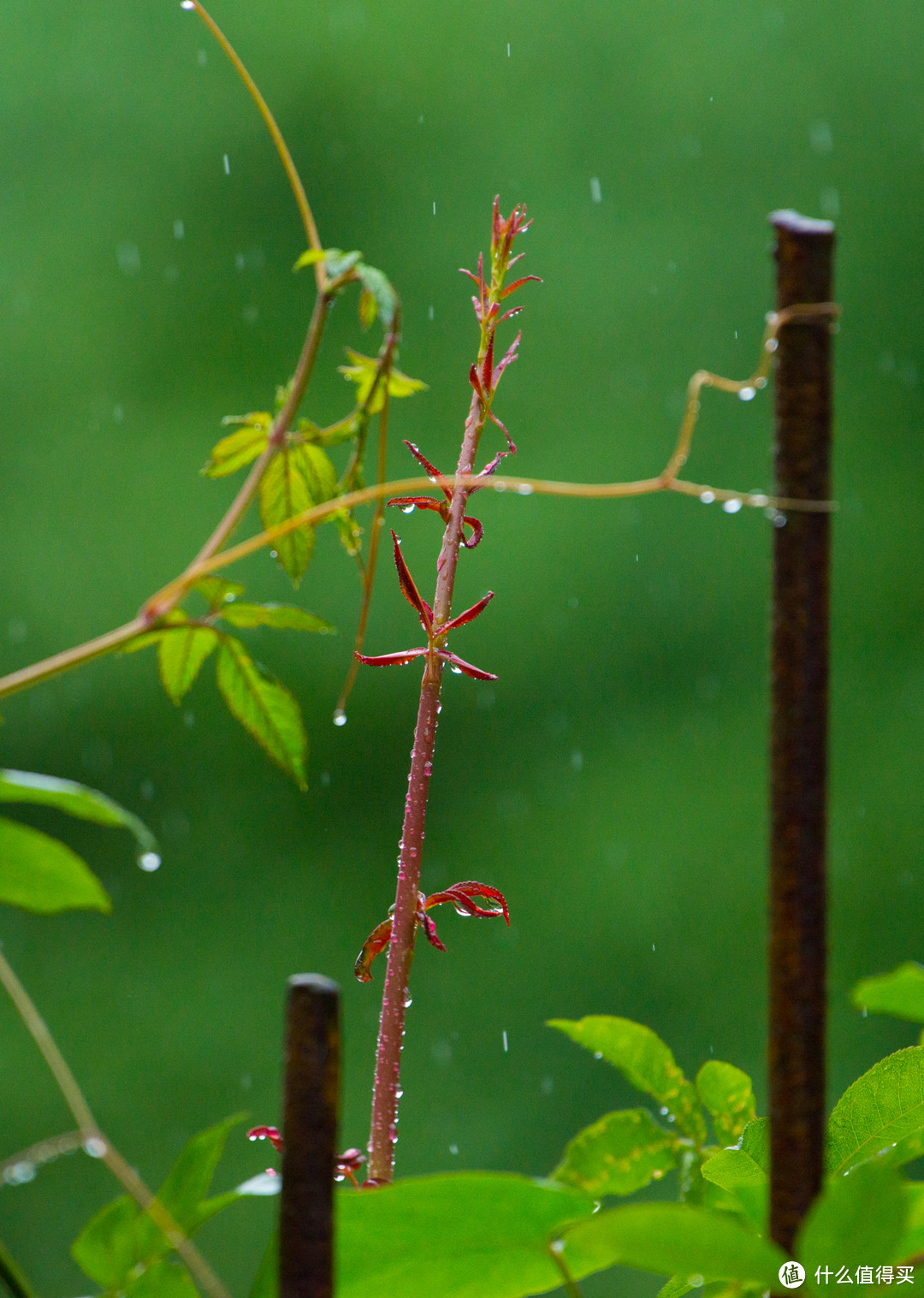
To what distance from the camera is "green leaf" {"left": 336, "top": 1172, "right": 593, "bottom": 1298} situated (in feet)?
0.33

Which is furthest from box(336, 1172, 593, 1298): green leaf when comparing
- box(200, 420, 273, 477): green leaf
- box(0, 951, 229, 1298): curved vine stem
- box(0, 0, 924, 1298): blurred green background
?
box(0, 0, 924, 1298): blurred green background

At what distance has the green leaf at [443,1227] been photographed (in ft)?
0.33

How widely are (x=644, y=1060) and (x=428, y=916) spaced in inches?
1.7

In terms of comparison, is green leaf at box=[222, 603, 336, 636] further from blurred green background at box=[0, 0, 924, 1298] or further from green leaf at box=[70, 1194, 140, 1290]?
blurred green background at box=[0, 0, 924, 1298]

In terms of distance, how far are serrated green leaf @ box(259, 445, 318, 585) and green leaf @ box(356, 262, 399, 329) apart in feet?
0.09

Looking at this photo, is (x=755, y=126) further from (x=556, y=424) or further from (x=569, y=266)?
(x=556, y=424)

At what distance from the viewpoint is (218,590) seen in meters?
0.14

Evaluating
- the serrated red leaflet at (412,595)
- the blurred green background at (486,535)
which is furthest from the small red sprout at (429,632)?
the blurred green background at (486,535)

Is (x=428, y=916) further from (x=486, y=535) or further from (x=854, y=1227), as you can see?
(x=486, y=535)

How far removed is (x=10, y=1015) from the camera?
7.00 ft

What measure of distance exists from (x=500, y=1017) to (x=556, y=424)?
1.20 m

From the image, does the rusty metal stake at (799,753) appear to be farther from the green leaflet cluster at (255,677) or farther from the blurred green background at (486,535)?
the blurred green background at (486,535)

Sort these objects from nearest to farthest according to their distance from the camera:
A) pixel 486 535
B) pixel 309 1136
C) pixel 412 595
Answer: pixel 309 1136 → pixel 412 595 → pixel 486 535

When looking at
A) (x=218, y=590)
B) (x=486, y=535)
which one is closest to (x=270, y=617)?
(x=218, y=590)
